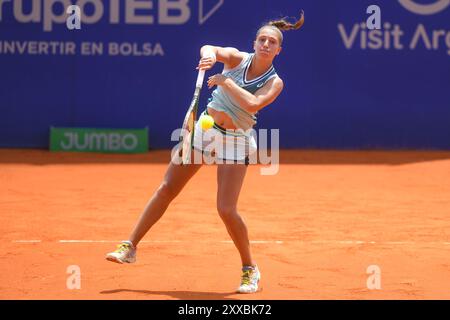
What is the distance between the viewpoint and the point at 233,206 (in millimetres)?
5316

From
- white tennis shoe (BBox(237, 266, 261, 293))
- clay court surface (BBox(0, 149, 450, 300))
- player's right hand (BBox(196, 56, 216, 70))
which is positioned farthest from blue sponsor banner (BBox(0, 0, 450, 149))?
player's right hand (BBox(196, 56, 216, 70))

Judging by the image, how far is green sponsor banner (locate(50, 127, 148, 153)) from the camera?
13.1m

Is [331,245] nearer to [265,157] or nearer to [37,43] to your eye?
[265,157]

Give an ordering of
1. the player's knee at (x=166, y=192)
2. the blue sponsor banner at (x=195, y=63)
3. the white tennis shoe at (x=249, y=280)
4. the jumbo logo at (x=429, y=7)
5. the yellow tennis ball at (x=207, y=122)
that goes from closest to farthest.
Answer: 1. the yellow tennis ball at (x=207, y=122)
2. the white tennis shoe at (x=249, y=280)
3. the player's knee at (x=166, y=192)
4. the blue sponsor banner at (x=195, y=63)
5. the jumbo logo at (x=429, y=7)

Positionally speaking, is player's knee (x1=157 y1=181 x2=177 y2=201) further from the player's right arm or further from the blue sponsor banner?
the blue sponsor banner

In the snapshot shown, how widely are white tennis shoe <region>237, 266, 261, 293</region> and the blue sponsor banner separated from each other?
7792 millimetres

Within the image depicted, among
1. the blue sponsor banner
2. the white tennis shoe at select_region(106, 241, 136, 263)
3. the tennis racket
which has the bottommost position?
the white tennis shoe at select_region(106, 241, 136, 263)

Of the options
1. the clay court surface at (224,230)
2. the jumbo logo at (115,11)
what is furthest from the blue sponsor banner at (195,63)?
the clay court surface at (224,230)

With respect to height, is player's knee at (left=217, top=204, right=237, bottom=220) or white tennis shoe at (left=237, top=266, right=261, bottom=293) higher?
player's knee at (left=217, top=204, right=237, bottom=220)

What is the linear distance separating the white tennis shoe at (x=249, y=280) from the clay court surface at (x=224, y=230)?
61 millimetres

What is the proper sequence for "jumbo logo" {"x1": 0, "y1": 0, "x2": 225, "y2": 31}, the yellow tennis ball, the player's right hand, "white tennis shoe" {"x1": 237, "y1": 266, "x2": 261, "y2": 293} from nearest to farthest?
1. the player's right hand
2. the yellow tennis ball
3. "white tennis shoe" {"x1": 237, "y1": 266, "x2": 261, "y2": 293}
4. "jumbo logo" {"x1": 0, "y1": 0, "x2": 225, "y2": 31}

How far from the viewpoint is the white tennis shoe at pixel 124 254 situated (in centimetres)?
541

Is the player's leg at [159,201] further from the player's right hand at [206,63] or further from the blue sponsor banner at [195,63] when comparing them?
the blue sponsor banner at [195,63]

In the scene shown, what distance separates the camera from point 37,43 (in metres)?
13.1
